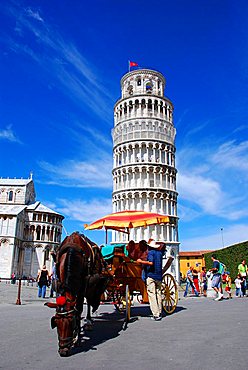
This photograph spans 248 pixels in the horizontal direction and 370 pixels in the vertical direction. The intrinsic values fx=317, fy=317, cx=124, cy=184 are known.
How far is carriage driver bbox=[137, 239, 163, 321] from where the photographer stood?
8.87m

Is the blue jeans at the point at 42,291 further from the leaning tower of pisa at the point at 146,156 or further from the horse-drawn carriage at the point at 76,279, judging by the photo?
the leaning tower of pisa at the point at 146,156

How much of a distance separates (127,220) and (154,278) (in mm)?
2887

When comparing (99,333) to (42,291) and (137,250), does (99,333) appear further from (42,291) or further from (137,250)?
(42,291)

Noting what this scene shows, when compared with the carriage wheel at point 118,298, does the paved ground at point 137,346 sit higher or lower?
lower

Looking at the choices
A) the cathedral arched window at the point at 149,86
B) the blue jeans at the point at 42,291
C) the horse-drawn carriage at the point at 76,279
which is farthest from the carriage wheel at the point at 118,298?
the cathedral arched window at the point at 149,86

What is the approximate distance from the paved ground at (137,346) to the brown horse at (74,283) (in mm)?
448

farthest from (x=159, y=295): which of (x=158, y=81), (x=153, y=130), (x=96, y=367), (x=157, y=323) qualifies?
(x=158, y=81)

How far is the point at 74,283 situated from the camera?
5.68 metres

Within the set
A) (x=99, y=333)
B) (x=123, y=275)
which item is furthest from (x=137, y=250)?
(x=99, y=333)

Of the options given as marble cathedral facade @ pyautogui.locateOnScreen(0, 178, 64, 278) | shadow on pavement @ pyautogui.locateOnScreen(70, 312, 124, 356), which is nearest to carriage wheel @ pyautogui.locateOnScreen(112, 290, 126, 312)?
shadow on pavement @ pyautogui.locateOnScreen(70, 312, 124, 356)

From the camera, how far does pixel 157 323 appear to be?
325 inches

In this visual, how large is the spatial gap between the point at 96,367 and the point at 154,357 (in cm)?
100

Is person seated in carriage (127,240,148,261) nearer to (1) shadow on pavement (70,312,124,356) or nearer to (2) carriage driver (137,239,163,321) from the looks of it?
(2) carriage driver (137,239,163,321)

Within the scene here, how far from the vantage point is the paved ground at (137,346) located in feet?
15.5
